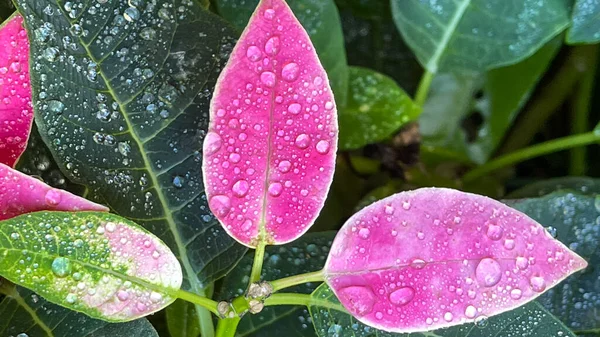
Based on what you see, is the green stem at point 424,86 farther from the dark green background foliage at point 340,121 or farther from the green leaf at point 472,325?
the green leaf at point 472,325

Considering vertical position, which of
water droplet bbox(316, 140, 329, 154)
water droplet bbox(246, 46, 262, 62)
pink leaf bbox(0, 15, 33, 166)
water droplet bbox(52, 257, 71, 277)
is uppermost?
water droplet bbox(246, 46, 262, 62)

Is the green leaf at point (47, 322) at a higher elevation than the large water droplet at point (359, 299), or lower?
lower

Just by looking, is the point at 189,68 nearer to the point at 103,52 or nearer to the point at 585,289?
the point at 103,52

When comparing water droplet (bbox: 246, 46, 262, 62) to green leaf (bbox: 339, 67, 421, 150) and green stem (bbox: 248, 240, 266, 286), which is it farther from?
green leaf (bbox: 339, 67, 421, 150)

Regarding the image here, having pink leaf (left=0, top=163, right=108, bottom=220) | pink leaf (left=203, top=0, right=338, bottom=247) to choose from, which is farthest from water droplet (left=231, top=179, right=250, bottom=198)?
pink leaf (left=0, top=163, right=108, bottom=220)

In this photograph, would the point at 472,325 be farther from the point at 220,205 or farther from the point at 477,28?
the point at 477,28

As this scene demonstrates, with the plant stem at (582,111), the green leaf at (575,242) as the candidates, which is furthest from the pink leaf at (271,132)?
the plant stem at (582,111)
